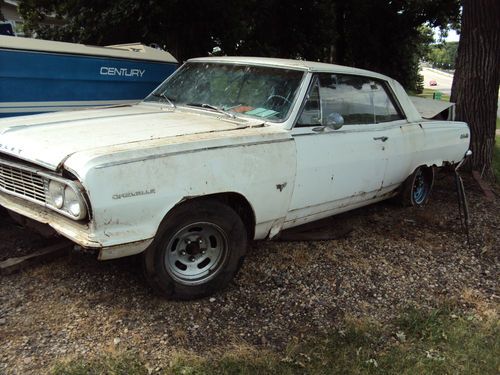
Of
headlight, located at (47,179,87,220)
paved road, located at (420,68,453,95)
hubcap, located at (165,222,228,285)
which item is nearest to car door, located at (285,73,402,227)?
hubcap, located at (165,222,228,285)

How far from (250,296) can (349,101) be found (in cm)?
204

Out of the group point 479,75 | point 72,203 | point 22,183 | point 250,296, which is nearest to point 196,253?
point 250,296

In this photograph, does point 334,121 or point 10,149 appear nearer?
point 10,149

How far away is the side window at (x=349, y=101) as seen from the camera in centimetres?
427

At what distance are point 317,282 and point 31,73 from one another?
3.65m

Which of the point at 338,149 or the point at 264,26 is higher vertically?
the point at 264,26

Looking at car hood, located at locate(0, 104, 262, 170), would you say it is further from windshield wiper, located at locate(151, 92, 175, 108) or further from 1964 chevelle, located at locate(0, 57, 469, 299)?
windshield wiper, located at locate(151, 92, 175, 108)

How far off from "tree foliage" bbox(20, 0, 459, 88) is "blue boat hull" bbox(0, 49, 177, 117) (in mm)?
2924

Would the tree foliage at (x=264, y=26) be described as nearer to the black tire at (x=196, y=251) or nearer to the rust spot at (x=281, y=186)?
the rust spot at (x=281, y=186)

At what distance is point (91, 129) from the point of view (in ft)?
11.9

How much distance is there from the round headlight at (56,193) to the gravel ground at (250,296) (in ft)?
2.53

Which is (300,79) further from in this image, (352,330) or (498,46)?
(498,46)

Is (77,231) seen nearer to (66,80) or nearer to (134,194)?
(134,194)

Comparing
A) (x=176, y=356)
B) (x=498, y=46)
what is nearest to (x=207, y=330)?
(x=176, y=356)
